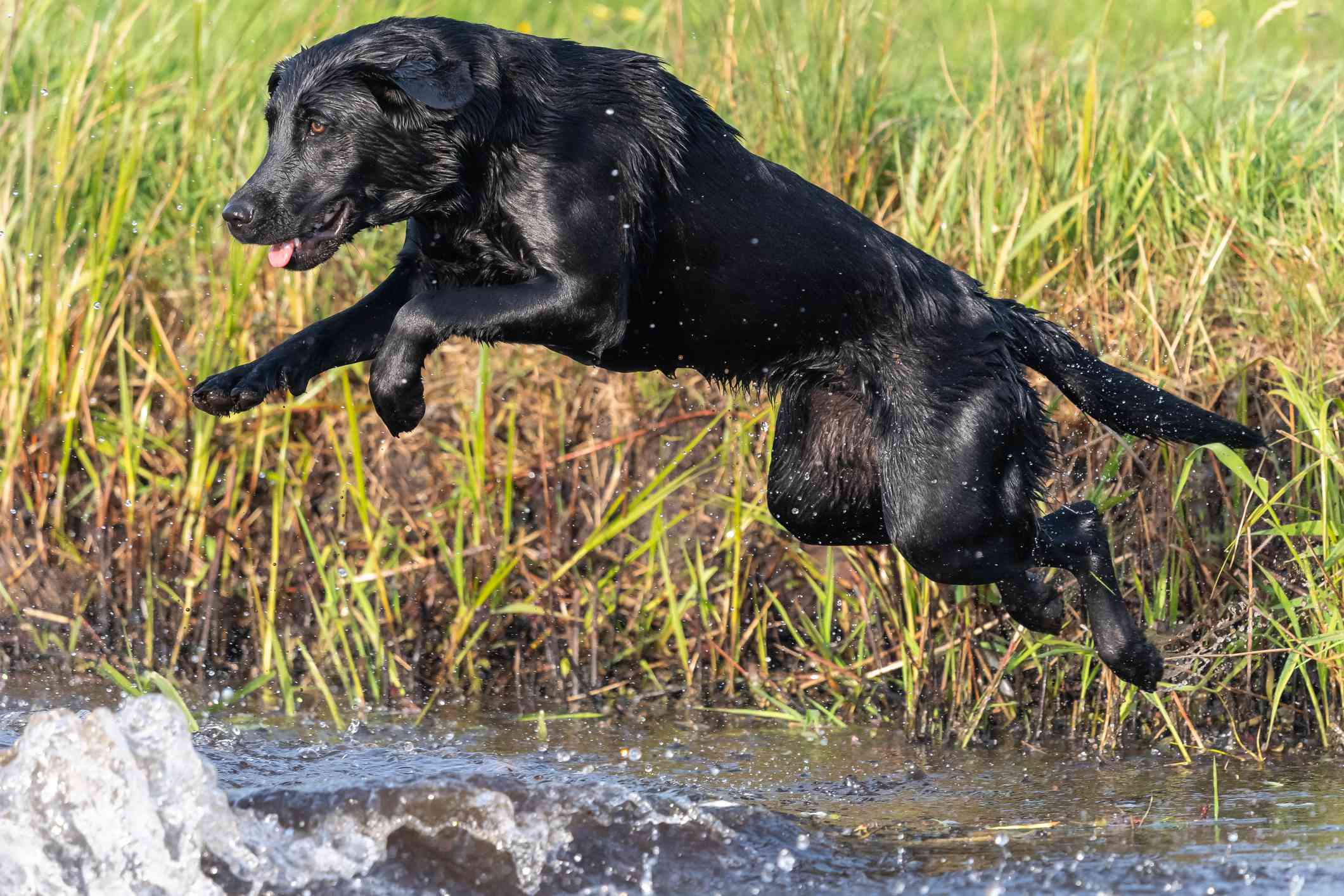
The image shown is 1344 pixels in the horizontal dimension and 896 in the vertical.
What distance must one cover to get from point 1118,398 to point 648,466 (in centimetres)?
157

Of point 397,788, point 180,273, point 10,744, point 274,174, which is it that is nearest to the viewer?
point 274,174

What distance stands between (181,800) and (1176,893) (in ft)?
6.08

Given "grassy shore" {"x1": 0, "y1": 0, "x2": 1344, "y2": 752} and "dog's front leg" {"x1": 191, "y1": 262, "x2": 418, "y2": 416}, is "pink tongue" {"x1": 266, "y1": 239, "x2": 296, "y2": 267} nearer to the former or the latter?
"dog's front leg" {"x1": 191, "y1": 262, "x2": 418, "y2": 416}

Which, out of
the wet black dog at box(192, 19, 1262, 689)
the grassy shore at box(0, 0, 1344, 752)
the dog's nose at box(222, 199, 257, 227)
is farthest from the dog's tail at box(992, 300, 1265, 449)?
the dog's nose at box(222, 199, 257, 227)

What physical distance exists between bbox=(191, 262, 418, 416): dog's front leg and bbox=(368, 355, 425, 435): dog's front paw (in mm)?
158

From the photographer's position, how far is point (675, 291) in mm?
3172

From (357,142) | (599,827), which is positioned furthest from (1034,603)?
(357,142)

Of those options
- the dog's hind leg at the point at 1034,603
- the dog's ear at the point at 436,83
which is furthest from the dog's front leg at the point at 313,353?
the dog's hind leg at the point at 1034,603

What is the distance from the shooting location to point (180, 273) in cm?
499

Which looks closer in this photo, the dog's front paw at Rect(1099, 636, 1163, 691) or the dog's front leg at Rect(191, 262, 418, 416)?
the dog's front leg at Rect(191, 262, 418, 416)

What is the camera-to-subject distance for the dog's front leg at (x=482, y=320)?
2.89 m

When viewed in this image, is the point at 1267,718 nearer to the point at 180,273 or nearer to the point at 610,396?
the point at 610,396

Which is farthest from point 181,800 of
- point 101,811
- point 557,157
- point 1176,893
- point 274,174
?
point 1176,893

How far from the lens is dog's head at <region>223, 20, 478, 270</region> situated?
2.91m
